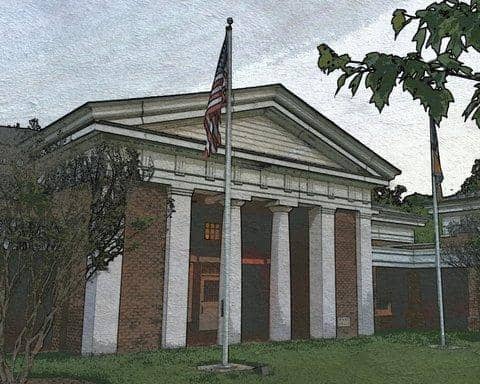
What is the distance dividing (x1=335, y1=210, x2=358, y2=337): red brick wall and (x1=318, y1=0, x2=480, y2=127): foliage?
19.7m

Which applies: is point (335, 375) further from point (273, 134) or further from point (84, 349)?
point (273, 134)

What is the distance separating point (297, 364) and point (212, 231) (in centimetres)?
1022

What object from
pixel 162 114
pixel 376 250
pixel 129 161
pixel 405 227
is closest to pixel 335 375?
pixel 129 161

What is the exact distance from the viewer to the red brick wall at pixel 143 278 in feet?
58.2

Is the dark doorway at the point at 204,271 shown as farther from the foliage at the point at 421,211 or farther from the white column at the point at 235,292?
the foliage at the point at 421,211

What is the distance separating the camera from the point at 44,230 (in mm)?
10703

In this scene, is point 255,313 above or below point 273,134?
below

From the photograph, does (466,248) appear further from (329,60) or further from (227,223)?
(329,60)

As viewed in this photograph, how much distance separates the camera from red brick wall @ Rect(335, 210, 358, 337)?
77.3 ft

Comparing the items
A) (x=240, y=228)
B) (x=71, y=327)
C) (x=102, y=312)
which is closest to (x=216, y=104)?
(x=240, y=228)

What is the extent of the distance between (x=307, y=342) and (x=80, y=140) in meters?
10.7

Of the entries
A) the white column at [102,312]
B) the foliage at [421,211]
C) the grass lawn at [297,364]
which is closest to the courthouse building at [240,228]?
the white column at [102,312]

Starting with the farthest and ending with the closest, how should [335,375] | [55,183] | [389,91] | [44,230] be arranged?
[335,375] → [55,183] → [44,230] → [389,91]

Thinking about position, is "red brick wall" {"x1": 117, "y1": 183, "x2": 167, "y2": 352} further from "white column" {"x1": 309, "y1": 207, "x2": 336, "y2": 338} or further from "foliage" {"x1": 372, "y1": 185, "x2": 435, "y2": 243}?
"foliage" {"x1": 372, "y1": 185, "x2": 435, "y2": 243}
